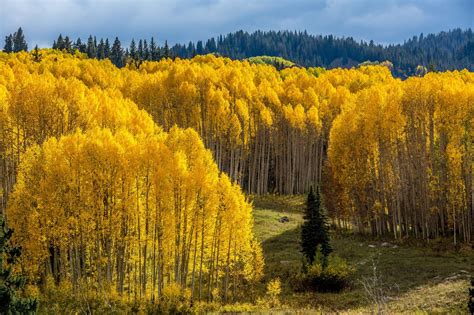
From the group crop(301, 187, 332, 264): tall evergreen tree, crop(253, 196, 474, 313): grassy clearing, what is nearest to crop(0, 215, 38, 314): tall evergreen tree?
crop(253, 196, 474, 313): grassy clearing

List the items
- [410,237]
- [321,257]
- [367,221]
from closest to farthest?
[321,257] < [410,237] < [367,221]

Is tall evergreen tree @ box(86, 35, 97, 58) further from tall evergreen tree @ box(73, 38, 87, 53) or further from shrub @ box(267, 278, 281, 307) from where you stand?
shrub @ box(267, 278, 281, 307)

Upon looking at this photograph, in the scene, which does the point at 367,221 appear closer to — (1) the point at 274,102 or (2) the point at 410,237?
(2) the point at 410,237

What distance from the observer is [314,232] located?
4175cm

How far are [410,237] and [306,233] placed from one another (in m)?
14.5

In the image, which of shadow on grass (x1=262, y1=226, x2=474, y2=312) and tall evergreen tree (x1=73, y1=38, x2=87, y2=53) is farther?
tall evergreen tree (x1=73, y1=38, x2=87, y2=53)

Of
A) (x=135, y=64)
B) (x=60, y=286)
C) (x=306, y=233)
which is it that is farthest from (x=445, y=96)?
(x=135, y=64)

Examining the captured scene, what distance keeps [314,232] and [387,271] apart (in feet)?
21.9

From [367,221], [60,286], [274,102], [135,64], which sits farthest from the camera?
[135,64]

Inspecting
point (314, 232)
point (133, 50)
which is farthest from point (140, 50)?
point (314, 232)

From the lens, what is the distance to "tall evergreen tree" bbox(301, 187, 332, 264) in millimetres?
41656

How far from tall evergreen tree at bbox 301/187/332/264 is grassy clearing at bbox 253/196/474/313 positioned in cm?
287

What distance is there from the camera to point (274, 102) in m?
88.0

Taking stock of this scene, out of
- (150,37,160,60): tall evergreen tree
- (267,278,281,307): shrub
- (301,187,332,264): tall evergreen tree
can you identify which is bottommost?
(267,278,281,307): shrub
